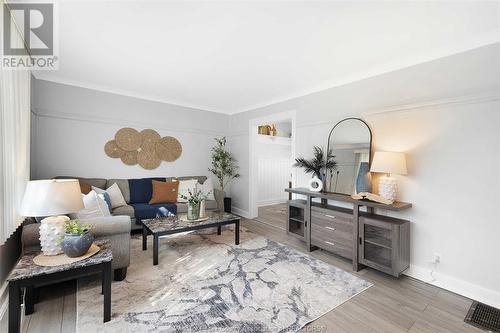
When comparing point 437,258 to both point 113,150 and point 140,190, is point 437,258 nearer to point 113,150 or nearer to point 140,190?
point 140,190

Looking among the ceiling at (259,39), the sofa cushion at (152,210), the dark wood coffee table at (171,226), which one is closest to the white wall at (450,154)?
the ceiling at (259,39)

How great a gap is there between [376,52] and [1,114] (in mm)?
3610

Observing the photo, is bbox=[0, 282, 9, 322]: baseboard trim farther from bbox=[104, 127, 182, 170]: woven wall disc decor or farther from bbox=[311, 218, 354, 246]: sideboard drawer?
bbox=[311, 218, 354, 246]: sideboard drawer

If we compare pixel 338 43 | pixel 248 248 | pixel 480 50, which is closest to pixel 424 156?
pixel 480 50

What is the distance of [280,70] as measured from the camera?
9.95ft

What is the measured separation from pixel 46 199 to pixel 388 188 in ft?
10.9

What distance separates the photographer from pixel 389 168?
2502 millimetres

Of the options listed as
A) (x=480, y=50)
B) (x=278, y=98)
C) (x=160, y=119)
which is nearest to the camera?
(x=480, y=50)

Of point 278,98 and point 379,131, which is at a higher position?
point 278,98

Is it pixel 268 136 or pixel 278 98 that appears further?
pixel 268 136

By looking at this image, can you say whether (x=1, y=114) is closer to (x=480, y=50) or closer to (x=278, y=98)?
(x=278, y=98)

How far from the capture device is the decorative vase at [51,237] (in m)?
1.73

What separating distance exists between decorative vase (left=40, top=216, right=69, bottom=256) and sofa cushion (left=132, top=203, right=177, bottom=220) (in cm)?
190

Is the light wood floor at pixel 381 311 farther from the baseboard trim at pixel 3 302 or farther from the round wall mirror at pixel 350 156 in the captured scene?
the round wall mirror at pixel 350 156
